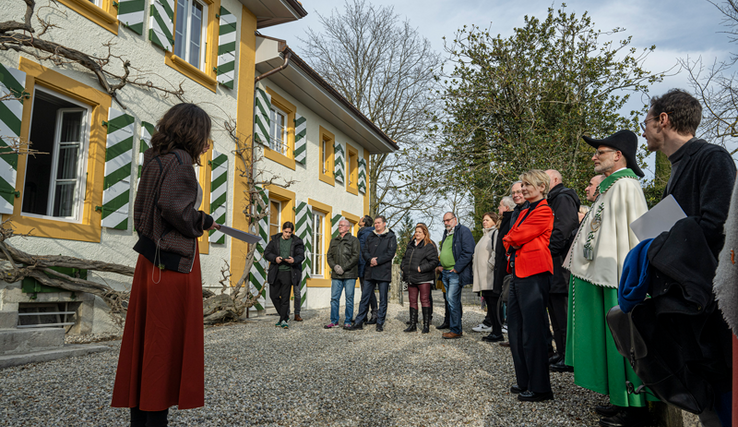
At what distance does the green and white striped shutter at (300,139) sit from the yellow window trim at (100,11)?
18.9ft

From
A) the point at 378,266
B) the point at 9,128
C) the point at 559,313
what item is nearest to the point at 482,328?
the point at 378,266

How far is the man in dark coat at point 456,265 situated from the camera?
7172mm

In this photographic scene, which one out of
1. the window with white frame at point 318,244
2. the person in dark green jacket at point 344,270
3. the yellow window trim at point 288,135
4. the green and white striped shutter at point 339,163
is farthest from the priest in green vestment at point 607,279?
the green and white striped shutter at point 339,163

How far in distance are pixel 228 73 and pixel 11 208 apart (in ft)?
16.1

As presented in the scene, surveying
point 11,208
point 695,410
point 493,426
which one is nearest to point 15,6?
point 11,208

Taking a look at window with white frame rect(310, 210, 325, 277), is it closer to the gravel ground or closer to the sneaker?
the sneaker

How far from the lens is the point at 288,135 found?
40.6ft

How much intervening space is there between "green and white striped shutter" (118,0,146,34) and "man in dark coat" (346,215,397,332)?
4793 millimetres

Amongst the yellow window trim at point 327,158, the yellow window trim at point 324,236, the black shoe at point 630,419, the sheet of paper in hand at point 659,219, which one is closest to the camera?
the sheet of paper in hand at point 659,219

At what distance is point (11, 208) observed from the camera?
5.52 meters

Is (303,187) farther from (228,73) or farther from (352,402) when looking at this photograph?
(352,402)

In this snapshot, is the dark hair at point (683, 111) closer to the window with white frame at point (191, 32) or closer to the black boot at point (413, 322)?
the black boot at point (413, 322)

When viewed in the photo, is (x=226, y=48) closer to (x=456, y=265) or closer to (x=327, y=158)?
(x=327, y=158)

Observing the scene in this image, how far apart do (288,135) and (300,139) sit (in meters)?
0.35
